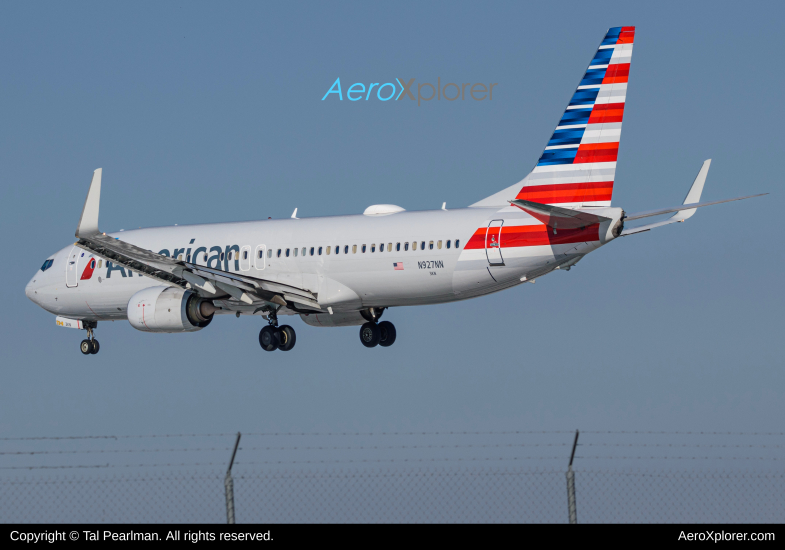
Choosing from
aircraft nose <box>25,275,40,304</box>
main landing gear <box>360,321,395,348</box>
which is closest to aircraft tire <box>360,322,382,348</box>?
Result: main landing gear <box>360,321,395,348</box>

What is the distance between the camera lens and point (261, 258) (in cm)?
3728

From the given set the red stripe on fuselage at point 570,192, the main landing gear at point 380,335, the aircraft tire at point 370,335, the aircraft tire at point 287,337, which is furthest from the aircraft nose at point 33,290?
the red stripe on fuselage at point 570,192

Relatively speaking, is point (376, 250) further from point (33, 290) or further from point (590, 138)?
point (33, 290)

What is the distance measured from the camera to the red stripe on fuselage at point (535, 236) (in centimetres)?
3012

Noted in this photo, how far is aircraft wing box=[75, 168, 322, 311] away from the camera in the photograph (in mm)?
33344

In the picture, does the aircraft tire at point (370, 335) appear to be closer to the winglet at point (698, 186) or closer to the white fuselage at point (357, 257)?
the white fuselage at point (357, 257)

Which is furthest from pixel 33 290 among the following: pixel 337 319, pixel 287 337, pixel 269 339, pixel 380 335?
pixel 380 335

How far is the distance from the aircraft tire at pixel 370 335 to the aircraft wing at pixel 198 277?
3089 millimetres

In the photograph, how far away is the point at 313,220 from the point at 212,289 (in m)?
4.29

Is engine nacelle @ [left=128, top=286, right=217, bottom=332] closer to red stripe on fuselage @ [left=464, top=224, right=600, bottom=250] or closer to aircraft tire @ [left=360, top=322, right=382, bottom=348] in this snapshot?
aircraft tire @ [left=360, top=322, right=382, bottom=348]
